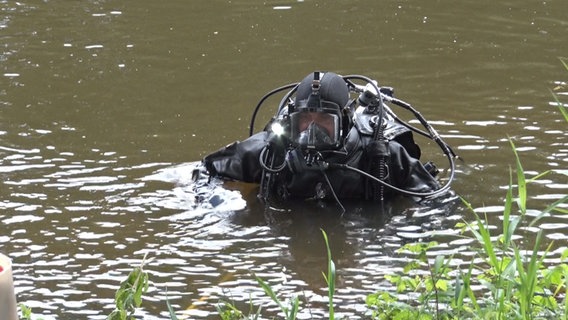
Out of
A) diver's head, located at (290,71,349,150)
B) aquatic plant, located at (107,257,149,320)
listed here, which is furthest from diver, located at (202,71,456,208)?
aquatic plant, located at (107,257,149,320)

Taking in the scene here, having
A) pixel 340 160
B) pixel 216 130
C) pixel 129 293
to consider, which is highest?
pixel 129 293

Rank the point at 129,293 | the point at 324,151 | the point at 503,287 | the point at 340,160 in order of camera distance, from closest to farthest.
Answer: the point at 503,287 < the point at 129,293 < the point at 324,151 < the point at 340,160

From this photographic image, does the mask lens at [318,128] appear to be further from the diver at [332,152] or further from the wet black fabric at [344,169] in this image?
the wet black fabric at [344,169]

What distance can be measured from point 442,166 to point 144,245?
2.04 metres

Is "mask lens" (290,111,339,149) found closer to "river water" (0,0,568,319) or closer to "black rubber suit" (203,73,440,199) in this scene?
"black rubber suit" (203,73,440,199)

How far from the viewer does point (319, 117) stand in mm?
5266

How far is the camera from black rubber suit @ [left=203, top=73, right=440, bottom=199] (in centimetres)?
543

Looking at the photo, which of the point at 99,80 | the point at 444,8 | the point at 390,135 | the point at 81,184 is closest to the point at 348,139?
the point at 390,135

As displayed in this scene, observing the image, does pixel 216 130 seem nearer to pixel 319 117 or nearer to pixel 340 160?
pixel 340 160

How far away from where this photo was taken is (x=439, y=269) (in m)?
3.32

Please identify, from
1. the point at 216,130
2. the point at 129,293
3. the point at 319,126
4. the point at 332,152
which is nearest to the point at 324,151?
the point at 332,152

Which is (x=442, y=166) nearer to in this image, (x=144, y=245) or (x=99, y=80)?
(x=144, y=245)

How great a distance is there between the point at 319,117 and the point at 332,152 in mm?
269

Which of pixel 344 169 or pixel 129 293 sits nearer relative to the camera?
pixel 129 293
